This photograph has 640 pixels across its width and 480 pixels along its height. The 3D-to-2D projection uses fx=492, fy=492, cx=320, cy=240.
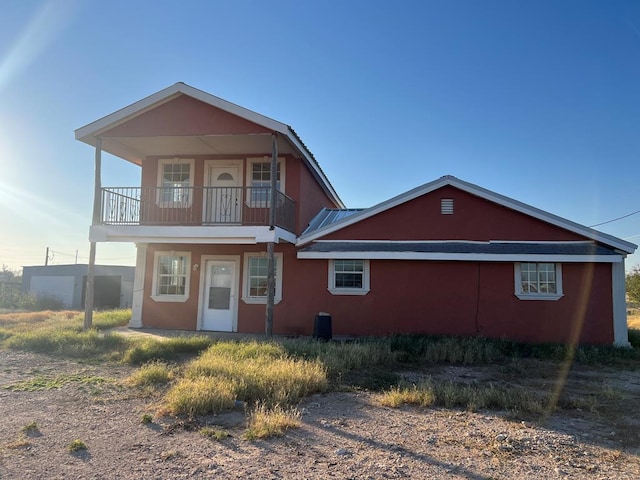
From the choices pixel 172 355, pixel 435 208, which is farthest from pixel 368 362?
pixel 435 208

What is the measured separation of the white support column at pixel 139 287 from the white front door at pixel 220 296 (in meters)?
2.02

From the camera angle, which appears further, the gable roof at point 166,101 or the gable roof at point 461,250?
the gable roof at point 461,250

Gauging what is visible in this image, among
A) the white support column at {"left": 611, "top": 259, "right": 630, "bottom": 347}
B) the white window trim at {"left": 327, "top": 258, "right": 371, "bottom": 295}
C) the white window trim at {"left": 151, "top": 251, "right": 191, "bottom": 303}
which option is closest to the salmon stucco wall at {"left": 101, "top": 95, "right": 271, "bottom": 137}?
the white window trim at {"left": 151, "top": 251, "right": 191, "bottom": 303}

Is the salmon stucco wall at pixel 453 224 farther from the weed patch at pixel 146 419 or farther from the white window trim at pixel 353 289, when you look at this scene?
the weed patch at pixel 146 419

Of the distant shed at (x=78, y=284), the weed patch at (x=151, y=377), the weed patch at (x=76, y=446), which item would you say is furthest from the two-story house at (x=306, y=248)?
the distant shed at (x=78, y=284)

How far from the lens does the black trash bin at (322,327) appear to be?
1316cm

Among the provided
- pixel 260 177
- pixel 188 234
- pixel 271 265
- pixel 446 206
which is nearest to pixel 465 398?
pixel 271 265

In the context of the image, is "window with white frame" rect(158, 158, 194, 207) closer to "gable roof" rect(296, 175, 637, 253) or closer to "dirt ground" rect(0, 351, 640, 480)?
"gable roof" rect(296, 175, 637, 253)

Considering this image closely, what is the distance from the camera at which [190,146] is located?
1473 centimetres

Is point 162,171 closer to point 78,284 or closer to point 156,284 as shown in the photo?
point 156,284

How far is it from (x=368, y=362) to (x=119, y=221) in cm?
830

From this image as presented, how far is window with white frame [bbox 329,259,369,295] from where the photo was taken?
14453 millimetres

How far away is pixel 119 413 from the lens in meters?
6.40

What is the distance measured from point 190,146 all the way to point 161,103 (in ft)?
5.02
